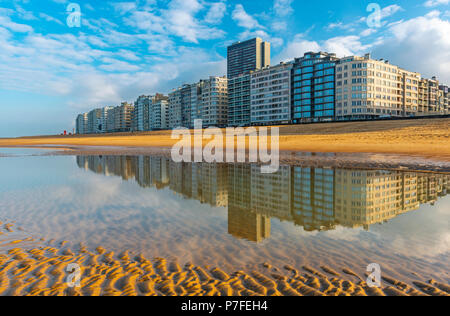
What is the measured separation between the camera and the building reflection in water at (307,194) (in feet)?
29.4

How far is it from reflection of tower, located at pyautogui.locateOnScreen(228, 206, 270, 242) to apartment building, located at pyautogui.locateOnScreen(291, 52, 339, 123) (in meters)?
102

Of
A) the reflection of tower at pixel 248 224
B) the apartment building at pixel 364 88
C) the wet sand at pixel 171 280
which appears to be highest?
the apartment building at pixel 364 88

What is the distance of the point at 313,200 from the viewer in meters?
11.6

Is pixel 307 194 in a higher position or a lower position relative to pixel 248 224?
higher

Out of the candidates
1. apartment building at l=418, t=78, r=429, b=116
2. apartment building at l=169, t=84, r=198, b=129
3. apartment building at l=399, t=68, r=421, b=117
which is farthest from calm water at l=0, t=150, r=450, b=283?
apartment building at l=169, t=84, r=198, b=129

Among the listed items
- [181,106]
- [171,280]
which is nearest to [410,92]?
[181,106]

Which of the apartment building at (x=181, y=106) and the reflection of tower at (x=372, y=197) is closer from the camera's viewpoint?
the reflection of tower at (x=372, y=197)

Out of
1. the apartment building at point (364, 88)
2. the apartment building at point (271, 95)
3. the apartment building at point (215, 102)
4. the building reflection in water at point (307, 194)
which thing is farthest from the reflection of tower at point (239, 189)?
the apartment building at point (215, 102)

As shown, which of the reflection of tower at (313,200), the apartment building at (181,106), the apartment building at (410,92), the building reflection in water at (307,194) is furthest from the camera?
the apartment building at (181,106)

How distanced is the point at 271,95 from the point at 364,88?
39.5 m

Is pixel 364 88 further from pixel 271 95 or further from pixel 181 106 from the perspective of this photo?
pixel 181 106

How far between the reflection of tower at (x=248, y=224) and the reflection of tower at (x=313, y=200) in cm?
113

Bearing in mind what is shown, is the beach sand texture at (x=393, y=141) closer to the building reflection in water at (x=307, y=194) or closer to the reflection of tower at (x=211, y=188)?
the building reflection in water at (x=307, y=194)

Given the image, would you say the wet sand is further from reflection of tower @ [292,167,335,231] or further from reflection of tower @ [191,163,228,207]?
reflection of tower @ [191,163,228,207]
